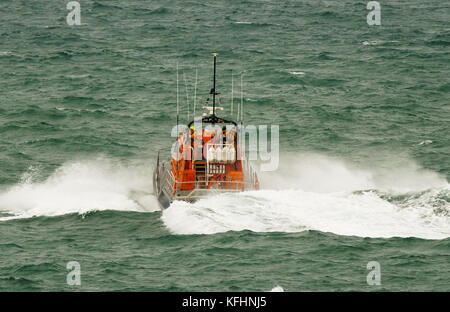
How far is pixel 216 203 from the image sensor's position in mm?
33750

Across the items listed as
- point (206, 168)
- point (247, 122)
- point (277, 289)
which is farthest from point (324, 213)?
point (247, 122)

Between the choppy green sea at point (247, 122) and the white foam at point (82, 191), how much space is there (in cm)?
14

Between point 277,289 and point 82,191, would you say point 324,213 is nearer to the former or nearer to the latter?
point 277,289

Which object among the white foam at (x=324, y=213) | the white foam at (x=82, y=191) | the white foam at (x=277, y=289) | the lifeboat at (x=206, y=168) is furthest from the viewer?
the white foam at (x=82, y=191)

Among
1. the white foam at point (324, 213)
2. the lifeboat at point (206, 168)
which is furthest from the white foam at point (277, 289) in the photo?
the lifeboat at point (206, 168)

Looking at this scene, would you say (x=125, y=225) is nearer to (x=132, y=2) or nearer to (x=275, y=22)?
(x=275, y=22)

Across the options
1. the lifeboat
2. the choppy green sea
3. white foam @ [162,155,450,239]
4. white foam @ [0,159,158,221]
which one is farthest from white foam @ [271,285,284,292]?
white foam @ [0,159,158,221]

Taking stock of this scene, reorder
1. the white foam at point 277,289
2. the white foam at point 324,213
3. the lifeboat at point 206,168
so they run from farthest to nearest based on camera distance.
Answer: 1. the lifeboat at point 206,168
2. the white foam at point 324,213
3. the white foam at point 277,289

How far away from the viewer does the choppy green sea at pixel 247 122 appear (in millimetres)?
28500

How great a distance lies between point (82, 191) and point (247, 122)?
50.6ft

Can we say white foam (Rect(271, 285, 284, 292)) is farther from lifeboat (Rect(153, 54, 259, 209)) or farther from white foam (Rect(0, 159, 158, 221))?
white foam (Rect(0, 159, 158, 221))

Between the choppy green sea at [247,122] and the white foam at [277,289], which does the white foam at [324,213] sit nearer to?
the choppy green sea at [247,122]

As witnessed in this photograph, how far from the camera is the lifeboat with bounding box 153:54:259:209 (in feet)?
116

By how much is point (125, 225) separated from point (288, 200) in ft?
23.6
